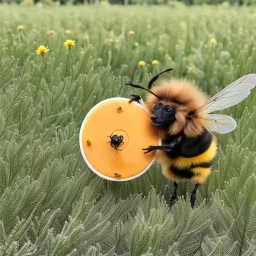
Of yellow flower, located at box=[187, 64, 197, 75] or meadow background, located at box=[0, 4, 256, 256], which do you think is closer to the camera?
meadow background, located at box=[0, 4, 256, 256]

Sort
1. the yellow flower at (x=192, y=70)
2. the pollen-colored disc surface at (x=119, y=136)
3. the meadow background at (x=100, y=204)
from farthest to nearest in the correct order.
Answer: the yellow flower at (x=192, y=70), the pollen-colored disc surface at (x=119, y=136), the meadow background at (x=100, y=204)

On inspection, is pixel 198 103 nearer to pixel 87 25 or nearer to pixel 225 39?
pixel 225 39

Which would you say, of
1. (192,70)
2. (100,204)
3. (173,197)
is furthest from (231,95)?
(192,70)

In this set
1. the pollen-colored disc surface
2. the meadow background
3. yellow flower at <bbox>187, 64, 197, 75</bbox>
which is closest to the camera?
the meadow background

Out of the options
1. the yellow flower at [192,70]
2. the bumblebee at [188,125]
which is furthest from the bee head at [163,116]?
the yellow flower at [192,70]

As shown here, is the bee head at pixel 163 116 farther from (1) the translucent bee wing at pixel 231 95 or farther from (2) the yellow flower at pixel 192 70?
(2) the yellow flower at pixel 192 70

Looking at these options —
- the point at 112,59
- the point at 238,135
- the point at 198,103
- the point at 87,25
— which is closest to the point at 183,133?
the point at 198,103

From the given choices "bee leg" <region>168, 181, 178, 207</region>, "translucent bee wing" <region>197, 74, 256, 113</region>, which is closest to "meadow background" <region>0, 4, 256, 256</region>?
"bee leg" <region>168, 181, 178, 207</region>

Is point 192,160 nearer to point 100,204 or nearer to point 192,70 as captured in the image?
point 100,204

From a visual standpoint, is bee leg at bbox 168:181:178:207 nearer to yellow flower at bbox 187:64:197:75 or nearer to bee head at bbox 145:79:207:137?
bee head at bbox 145:79:207:137
